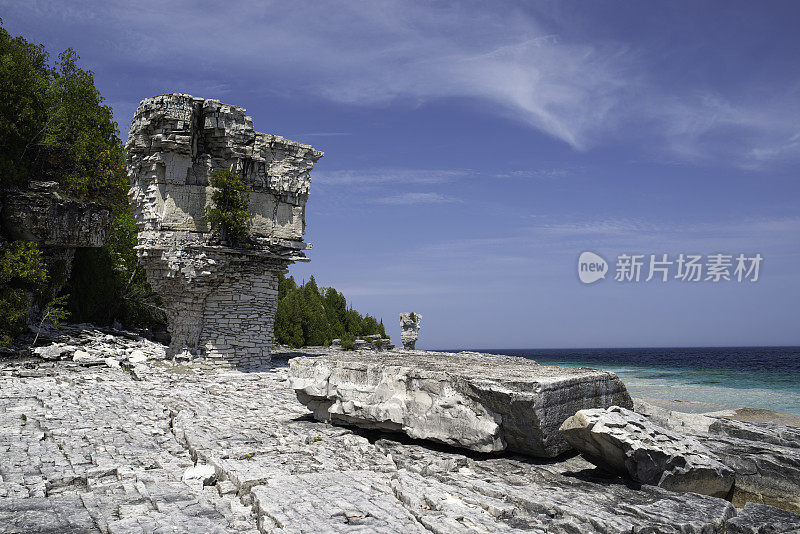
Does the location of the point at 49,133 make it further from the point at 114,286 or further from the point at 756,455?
the point at 756,455

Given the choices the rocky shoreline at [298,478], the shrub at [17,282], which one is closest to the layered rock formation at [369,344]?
the shrub at [17,282]

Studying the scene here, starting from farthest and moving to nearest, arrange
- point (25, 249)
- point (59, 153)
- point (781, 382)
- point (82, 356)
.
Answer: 1. point (781, 382)
2. point (59, 153)
3. point (25, 249)
4. point (82, 356)

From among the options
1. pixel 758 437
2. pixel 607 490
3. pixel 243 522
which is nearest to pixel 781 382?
pixel 758 437

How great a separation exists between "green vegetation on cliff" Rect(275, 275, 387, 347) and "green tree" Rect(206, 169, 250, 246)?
40.2ft

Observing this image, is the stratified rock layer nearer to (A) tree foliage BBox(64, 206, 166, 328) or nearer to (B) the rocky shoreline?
(B) the rocky shoreline

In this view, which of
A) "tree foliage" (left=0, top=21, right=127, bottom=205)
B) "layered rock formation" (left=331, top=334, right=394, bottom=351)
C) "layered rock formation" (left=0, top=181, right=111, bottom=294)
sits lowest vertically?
"layered rock formation" (left=331, top=334, right=394, bottom=351)

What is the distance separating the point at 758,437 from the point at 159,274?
1515 centimetres

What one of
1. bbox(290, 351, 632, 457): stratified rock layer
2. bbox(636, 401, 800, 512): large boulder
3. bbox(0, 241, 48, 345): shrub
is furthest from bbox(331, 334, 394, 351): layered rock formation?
bbox(636, 401, 800, 512): large boulder

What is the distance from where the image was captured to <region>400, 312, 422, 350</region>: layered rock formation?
A: 26.7m

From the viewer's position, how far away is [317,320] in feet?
97.1

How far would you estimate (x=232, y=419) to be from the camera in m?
8.97

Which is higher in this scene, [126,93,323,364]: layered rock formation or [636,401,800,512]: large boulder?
[126,93,323,364]: layered rock formation

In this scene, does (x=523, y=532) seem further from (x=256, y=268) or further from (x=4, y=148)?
(x=4, y=148)

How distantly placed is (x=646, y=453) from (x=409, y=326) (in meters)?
21.3
